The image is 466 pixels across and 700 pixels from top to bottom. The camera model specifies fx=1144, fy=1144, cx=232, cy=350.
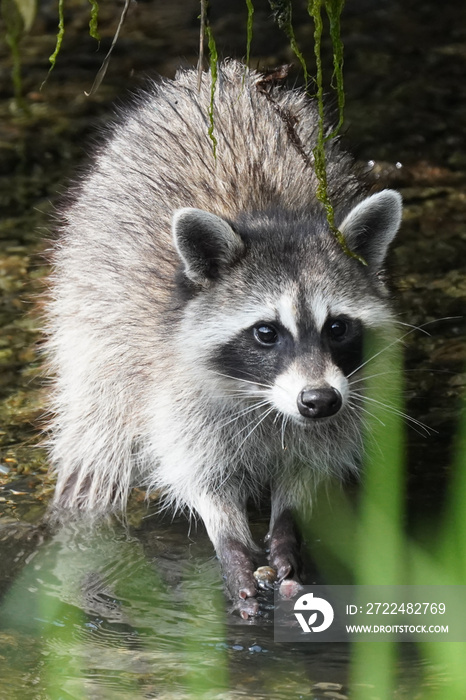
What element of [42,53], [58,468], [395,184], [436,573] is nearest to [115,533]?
[58,468]

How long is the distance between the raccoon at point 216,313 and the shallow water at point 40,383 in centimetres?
25

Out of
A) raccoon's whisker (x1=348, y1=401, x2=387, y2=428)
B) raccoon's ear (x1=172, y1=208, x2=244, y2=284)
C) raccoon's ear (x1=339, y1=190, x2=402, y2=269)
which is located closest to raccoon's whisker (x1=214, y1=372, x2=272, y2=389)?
raccoon's ear (x1=172, y1=208, x2=244, y2=284)

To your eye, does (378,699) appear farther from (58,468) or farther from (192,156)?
(192,156)

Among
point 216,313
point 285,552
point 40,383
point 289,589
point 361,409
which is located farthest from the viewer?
point 40,383

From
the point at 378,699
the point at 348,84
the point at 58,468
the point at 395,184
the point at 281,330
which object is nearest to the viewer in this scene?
the point at 378,699

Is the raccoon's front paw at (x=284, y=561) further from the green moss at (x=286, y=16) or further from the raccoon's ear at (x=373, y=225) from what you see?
the green moss at (x=286, y=16)

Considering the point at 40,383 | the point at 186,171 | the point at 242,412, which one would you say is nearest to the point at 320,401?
the point at 242,412

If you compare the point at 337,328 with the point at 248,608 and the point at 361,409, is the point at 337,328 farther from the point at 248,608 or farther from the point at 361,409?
the point at 248,608

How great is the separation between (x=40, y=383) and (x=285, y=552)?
2.10m

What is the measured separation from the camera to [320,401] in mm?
4398

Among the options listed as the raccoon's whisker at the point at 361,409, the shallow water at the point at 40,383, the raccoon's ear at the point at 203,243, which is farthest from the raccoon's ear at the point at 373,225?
the shallow water at the point at 40,383

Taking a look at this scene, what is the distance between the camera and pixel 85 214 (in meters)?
6.03

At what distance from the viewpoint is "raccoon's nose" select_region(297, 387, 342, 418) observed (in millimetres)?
4402

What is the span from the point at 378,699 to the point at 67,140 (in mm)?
6270
